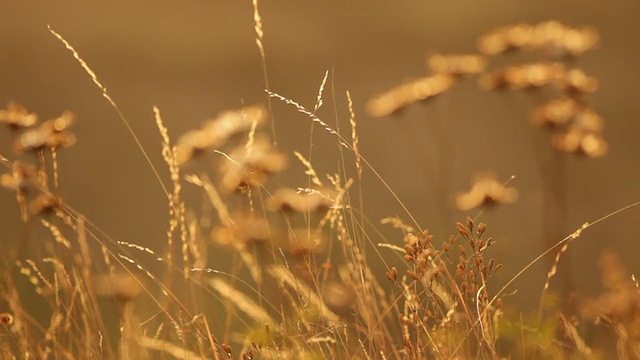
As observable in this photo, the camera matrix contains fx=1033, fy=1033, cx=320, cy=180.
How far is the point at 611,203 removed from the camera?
540 centimetres

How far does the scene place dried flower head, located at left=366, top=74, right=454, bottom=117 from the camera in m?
2.83

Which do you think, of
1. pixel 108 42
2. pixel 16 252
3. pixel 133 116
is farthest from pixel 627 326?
pixel 108 42

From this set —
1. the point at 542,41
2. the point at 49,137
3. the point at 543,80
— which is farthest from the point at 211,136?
the point at 542,41

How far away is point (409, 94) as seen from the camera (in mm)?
2855

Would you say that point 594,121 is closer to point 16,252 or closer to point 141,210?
point 16,252

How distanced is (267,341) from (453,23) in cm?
707

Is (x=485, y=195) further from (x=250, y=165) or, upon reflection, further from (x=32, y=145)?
(x=32, y=145)

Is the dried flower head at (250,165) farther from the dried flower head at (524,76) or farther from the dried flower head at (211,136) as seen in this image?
the dried flower head at (524,76)

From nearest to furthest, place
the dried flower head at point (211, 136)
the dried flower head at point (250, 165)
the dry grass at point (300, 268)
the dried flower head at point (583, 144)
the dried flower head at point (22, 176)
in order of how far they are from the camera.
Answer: the dry grass at point (300, 268) → the dried flower head at point (250, 165) → the dried flower head at point (22, 176) → the dried flower head at point (211, 136) → the dried flower head at point (583, 144)

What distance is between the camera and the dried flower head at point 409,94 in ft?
9.30

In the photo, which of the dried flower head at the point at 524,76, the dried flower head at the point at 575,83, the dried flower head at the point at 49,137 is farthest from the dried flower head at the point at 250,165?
the dried flower head at the point at 575,83

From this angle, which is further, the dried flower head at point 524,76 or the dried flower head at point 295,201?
the dried flower head at point 524,76

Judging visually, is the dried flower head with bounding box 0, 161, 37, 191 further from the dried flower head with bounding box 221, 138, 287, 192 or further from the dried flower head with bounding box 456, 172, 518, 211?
the dried flower head with bounding box 456, 172, 518, 211

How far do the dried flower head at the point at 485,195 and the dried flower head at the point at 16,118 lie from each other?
1070 mm
